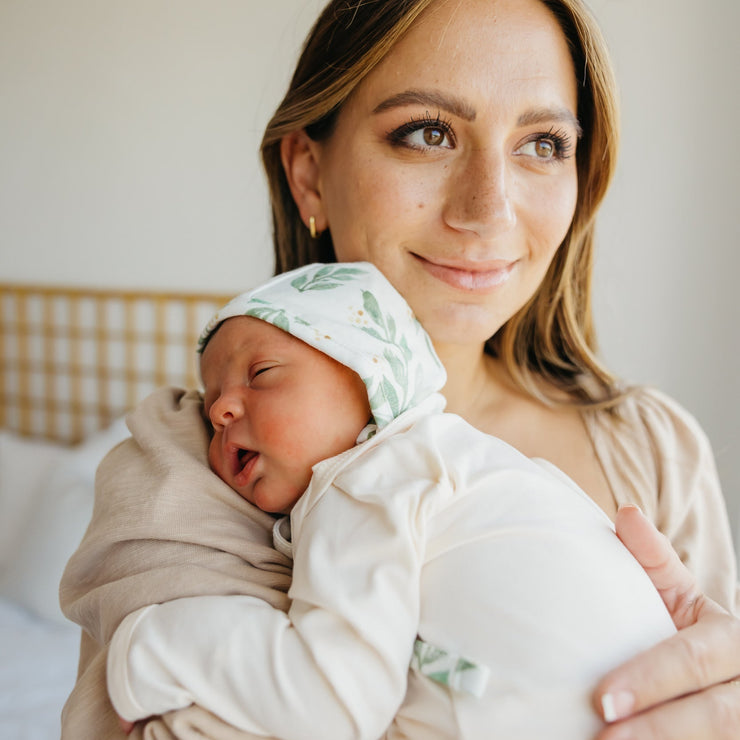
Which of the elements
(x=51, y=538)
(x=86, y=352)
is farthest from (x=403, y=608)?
(x=86, y=352)

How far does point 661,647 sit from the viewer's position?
2.21 feet

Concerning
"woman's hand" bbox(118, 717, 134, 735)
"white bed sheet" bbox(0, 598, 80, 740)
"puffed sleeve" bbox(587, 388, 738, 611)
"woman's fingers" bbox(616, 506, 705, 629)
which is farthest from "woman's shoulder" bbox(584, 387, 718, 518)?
"white bed sheet" bbox(0, 598, 80, 740)

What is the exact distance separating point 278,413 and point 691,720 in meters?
0.50

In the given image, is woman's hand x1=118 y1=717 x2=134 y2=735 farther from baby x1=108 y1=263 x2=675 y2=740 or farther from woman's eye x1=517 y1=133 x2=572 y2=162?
woman's eye x1=517 y1=133 x2=572 y2=162

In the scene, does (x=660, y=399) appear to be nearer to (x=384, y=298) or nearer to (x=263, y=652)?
(x=384, y=298)

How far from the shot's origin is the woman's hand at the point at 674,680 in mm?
632

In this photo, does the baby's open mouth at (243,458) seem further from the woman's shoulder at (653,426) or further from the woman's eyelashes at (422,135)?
the woman's shoulder at (653,426)

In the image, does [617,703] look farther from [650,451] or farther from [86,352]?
[86,352]

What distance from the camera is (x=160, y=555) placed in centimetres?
75

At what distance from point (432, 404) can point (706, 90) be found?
1816mm

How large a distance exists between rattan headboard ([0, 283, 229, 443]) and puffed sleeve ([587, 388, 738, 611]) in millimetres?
1882

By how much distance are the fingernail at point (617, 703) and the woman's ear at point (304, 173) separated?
2.50ft

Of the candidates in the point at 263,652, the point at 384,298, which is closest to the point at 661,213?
the point at 384,298

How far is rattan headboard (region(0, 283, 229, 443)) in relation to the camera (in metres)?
2.85
